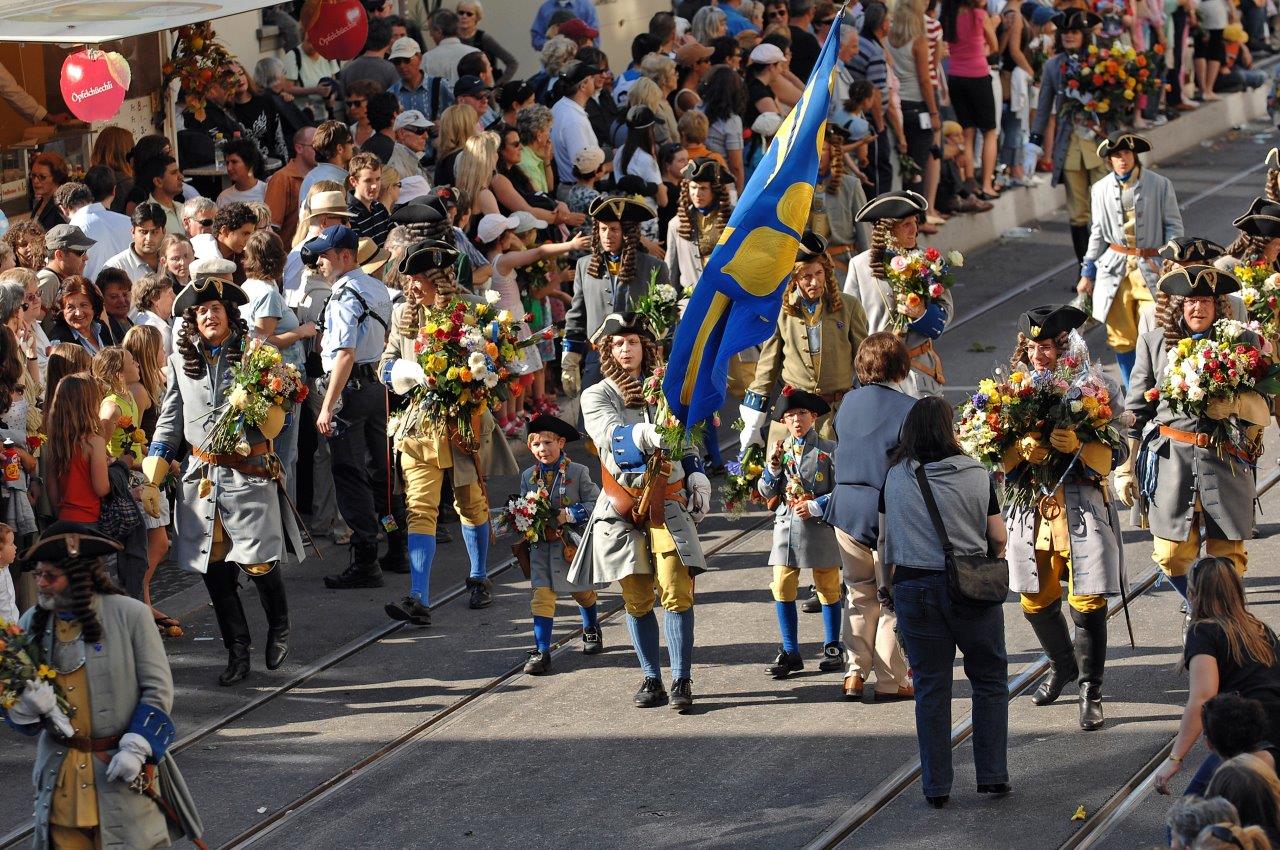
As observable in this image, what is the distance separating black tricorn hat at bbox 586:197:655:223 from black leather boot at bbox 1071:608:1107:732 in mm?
4184

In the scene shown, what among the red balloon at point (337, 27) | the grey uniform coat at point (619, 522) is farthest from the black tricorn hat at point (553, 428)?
the red balloon at point (337, 27)

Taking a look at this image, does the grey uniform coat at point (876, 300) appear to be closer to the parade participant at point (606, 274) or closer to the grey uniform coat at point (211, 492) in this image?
the parade participant at point (606, 274)

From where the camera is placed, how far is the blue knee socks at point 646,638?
33.4 ft

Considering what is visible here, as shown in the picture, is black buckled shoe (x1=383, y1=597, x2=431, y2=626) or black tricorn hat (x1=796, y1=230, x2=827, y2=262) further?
black tricorn hat (x1=796, y1=230, x2=827, y2=262)

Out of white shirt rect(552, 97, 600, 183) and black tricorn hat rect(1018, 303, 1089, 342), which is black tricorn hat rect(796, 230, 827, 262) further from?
white shirt rect(552, 97, 600, 183)

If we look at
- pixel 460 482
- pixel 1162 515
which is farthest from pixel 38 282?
pixel 1162 515

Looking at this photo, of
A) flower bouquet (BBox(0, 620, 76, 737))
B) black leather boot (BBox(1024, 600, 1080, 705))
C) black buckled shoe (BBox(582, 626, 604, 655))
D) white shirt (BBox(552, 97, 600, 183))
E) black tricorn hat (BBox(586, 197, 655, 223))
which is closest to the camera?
flower bouquet (BBox(0, 620, 76, 737))

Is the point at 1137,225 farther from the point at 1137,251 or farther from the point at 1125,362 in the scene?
the point at 1125,362

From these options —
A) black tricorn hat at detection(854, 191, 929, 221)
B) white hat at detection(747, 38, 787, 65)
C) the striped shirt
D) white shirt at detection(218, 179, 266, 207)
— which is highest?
white hat at detection(747, 38, 787, 65)

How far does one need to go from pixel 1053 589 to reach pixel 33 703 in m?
4.95

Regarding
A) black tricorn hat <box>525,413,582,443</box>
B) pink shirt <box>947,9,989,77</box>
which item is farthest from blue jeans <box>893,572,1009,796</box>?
pink shirt <box>947,9,989,77</box>

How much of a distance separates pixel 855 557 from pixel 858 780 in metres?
1.29

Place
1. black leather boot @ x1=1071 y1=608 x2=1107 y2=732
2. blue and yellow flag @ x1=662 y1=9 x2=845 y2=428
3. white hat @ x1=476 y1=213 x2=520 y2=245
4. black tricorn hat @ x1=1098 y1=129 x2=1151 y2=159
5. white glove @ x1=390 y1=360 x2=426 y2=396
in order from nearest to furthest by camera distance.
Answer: blue and yellow flag @ x1=662 y1=9 x2=845 y2=428 → black leather boot @ x1=1071 y1=608 x2=1107 y2=732 → white glove @ x1=390 y1=360 x2=426 y2=396 → white hat @ x1=476 y1=213 x2=520 y2=245 → black tricorn hat @ x1=1098 y1=129 x2=1151 y2=159

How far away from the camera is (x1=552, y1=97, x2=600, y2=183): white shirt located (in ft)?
54.3
